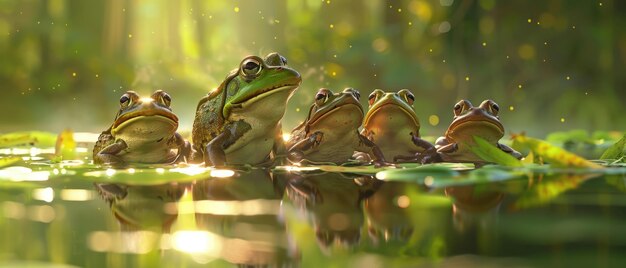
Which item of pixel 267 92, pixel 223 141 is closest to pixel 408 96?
pixel 267 92

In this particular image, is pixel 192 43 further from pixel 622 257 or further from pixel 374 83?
pixel 622 257

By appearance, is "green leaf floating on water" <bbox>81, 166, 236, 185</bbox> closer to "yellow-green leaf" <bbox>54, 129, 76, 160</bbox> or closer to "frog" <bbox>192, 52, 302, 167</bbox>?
"frog" <bbox>192, 52, 302, 167</bbox>

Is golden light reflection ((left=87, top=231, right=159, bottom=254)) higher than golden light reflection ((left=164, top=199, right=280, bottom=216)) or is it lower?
lower

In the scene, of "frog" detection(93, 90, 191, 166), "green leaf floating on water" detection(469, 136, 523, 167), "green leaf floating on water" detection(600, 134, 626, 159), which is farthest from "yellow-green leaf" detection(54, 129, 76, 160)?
"green leaf floating on water" detection(600, 134, 626, 159)

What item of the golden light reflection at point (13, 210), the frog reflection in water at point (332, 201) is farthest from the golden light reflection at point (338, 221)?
the golden light reflection at point (13, 210)

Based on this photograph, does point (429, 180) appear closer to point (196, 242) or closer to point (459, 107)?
point (196, 242)

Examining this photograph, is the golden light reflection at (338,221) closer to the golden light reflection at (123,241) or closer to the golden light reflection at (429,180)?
the golden light reflection at (123,241)
